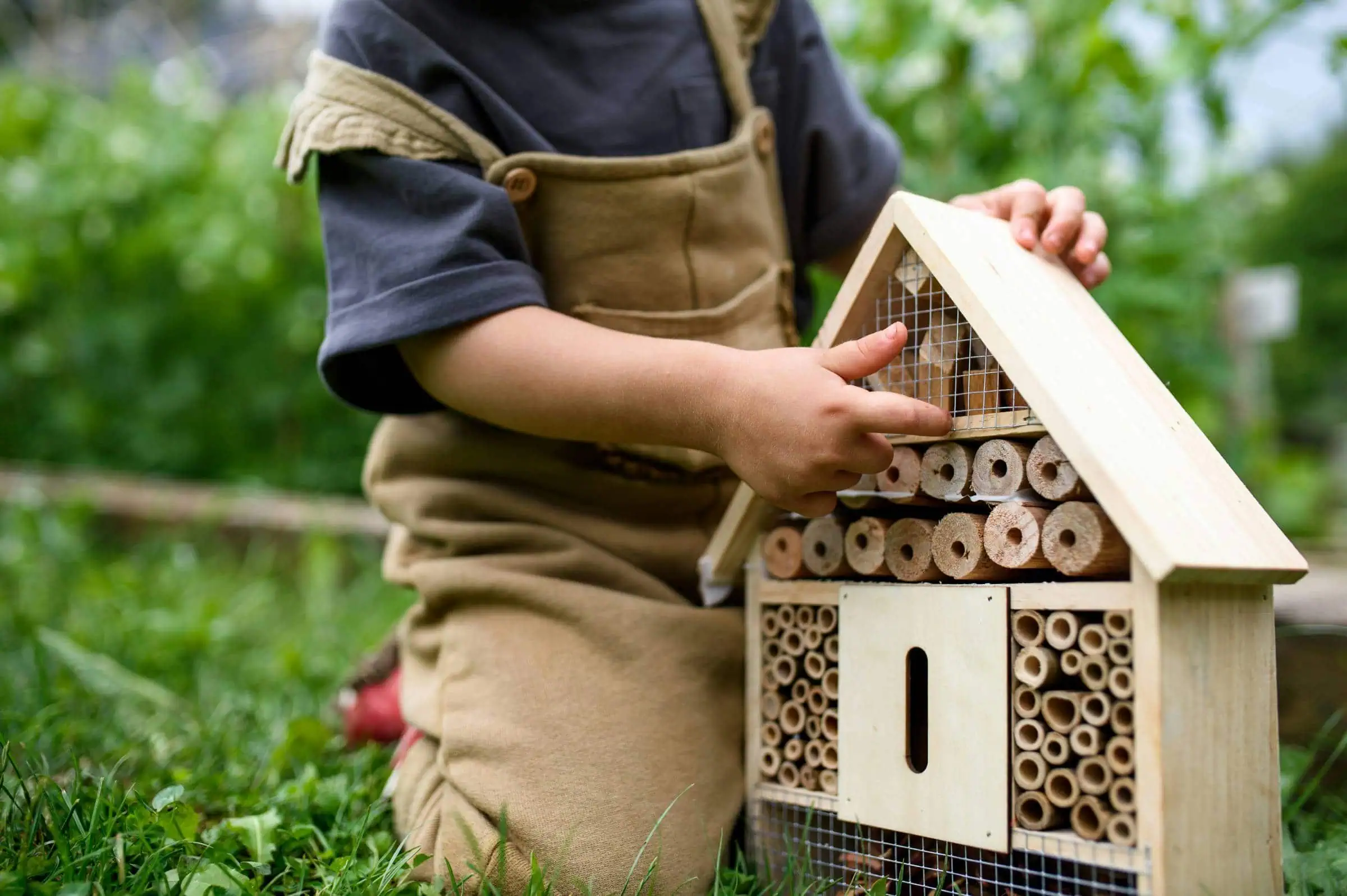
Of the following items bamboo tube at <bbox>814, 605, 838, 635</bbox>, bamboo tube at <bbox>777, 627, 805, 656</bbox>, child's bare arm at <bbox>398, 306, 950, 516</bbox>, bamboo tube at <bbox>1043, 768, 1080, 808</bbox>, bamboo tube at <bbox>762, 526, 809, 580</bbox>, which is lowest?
bamboo tube at <bbox>1043, 768, 1080, 808</bbox>

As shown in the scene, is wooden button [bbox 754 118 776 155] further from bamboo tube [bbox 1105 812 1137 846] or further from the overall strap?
bamboo tube [bbox 1105 812 1137 846]

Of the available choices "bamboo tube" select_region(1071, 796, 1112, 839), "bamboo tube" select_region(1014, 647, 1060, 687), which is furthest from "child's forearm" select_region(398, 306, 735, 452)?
"bamboo tube" select_region(1071, 796, 1112, 839)

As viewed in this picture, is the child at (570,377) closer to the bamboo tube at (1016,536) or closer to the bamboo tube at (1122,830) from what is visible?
the bamboo tube at (1016,536)

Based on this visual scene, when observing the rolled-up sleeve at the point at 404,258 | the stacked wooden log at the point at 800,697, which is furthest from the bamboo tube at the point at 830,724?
the rolled-up sleeve at the point at 404,258

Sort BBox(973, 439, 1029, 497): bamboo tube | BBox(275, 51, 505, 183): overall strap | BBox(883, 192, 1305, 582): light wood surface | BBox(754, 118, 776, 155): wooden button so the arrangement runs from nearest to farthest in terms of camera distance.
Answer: BBox(883, 192, 1305, 582): light wood surface, BBox(973, 439, 1029, 497): bamboo tube, BBox(275, 51, 505, 183): overall strap, BBox(754, 118, 776, 155): wooden button

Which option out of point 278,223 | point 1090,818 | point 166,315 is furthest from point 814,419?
point 166,315

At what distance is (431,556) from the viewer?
4.29ft

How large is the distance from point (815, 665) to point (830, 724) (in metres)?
0.06

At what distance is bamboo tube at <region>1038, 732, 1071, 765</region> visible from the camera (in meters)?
0.90

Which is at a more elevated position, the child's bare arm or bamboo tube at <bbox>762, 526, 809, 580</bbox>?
the child's bare arm

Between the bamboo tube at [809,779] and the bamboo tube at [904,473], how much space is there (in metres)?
0.28

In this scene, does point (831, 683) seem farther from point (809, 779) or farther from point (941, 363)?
point (941, 363)

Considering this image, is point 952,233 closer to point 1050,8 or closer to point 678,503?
point 678,503

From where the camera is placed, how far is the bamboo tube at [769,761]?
113 cm
